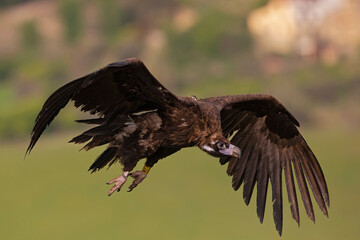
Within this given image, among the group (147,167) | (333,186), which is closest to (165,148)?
(147,167)

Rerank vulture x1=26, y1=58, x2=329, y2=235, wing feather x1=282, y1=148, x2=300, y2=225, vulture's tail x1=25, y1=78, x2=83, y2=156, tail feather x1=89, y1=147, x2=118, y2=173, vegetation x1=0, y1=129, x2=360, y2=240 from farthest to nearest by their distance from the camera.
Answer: vegetation x1=0, y1=129, x2=360, y2=240
wing feather x1=282, y1=148, x2=300, y2=225
tail feather x1=89, y1=147, x2=118, y2=173
vulture x1=26, y1=58, x2=329, y2=235
vulture's tail x1=25, y1=78, x2=83, y2=156

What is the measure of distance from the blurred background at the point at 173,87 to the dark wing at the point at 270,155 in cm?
2197

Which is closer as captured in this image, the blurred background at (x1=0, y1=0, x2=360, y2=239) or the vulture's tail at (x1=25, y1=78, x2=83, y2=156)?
the vulture's tail at (x1=25, y1=78, x2=83, y2=156)

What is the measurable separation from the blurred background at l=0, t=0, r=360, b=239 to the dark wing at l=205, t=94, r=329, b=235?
Result: 2197 centimetres

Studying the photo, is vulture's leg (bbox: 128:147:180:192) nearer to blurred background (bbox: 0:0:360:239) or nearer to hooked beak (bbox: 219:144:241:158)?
hooked beak (bbox: 219:144:241:158)

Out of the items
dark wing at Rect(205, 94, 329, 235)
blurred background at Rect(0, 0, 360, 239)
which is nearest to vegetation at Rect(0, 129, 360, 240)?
blurred background at Rect(0, 0, 360, 239)

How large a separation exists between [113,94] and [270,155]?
9.54ft

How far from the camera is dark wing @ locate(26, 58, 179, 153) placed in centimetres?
1059

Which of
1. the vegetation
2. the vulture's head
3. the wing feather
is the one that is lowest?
the vulture's head

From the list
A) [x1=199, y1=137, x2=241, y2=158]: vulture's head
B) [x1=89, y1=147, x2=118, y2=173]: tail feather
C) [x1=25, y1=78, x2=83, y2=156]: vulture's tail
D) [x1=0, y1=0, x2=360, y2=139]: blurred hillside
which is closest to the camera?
[x1=25, y1=78, x2=83, y2=156]: vulture's tail

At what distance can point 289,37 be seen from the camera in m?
52.7

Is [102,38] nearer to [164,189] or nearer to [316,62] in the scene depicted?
[316,62]

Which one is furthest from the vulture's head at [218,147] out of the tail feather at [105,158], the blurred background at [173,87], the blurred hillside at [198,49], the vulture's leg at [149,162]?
the blurred hillside at [198,49]

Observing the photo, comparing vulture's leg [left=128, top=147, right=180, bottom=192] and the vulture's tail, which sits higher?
vulture's leg [left=128, top=147, right=180, bottom=192]
